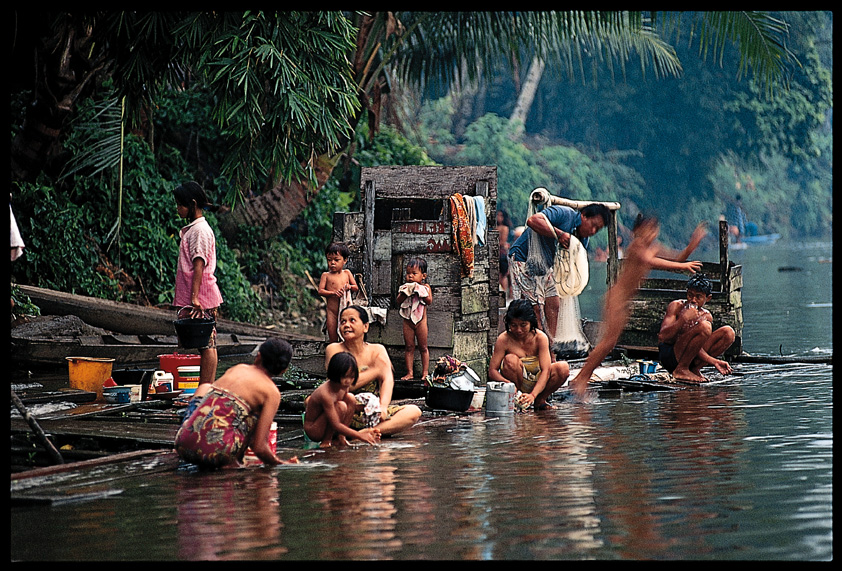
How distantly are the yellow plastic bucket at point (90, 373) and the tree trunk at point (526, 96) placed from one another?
3838cm

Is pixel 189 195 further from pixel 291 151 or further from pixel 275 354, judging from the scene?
pixel 291 151

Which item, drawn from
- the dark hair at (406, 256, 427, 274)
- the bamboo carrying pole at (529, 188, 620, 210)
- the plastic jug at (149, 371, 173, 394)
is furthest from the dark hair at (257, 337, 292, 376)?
the bamboo carrying pole at (529, 188, 620, 210)

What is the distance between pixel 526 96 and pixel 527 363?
40488 millimetres

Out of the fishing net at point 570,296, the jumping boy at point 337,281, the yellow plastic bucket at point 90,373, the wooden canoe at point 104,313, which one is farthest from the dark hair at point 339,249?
the wooden canoe at point 104,313

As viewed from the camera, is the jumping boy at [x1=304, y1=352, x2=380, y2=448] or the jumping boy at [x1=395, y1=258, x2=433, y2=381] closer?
the jumping boy at [x1=304, y1=352, x2=380, y2=448]

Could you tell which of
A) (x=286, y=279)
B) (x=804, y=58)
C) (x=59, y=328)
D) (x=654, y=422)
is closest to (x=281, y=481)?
(x=654, y=422)

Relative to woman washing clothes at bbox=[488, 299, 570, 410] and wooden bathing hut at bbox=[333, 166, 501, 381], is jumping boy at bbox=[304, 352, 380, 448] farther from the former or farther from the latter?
wooden bathing hut at bbox=[333, 166, 501, 381]

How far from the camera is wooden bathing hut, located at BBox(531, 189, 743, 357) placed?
12.2 metres

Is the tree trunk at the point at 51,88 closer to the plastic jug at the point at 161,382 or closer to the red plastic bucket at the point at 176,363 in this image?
the red plastic bucket at the point at 176,363

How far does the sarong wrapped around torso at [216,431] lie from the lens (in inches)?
263

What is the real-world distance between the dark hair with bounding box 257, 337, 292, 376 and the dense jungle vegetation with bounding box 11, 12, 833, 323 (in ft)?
20.1

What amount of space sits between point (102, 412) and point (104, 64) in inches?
238

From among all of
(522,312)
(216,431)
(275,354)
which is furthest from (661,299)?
(216,431)

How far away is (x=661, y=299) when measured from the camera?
1260 centimetres
